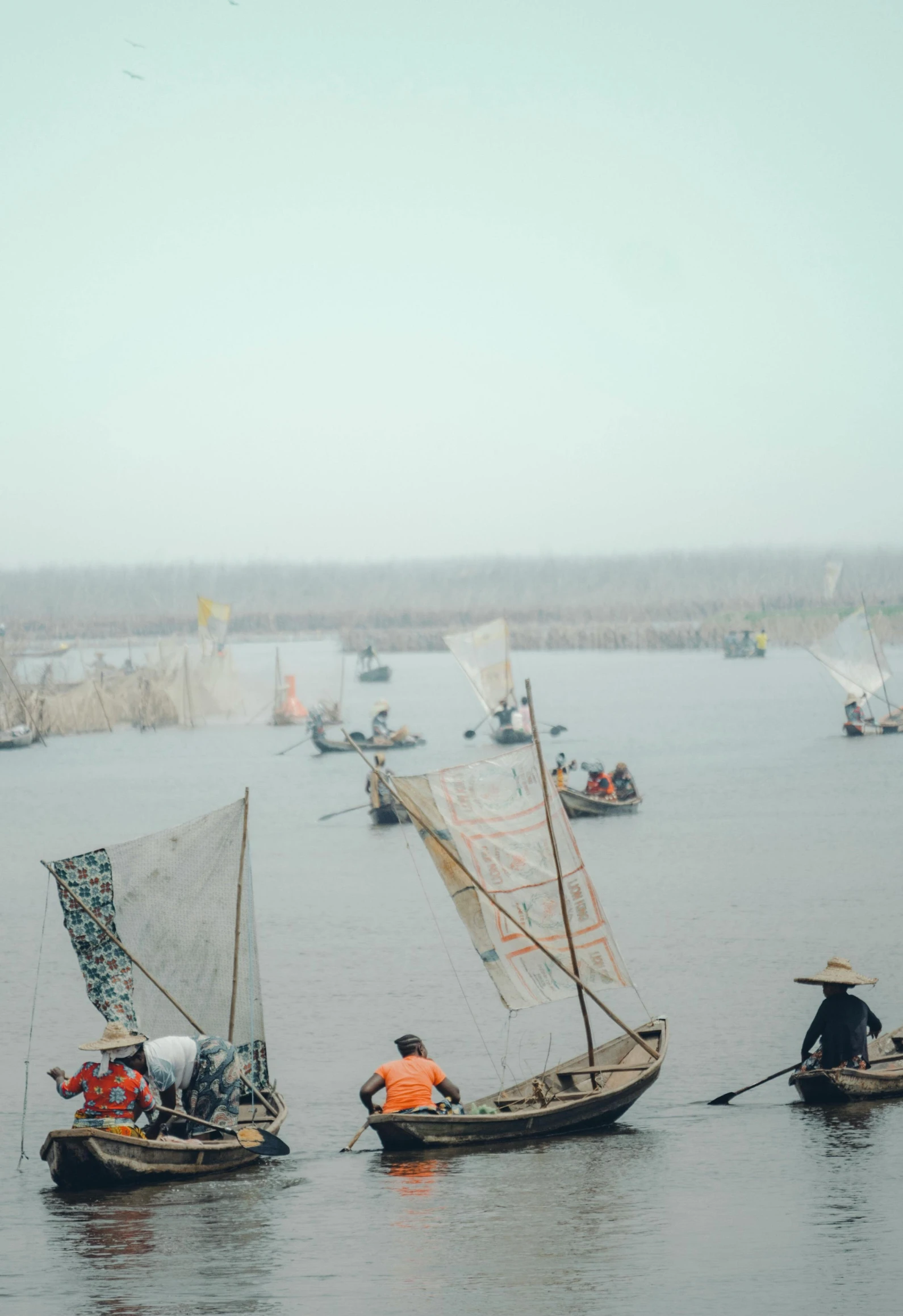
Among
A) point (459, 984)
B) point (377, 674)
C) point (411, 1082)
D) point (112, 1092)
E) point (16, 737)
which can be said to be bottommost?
point (459, 984)

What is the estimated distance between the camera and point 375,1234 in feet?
36.9

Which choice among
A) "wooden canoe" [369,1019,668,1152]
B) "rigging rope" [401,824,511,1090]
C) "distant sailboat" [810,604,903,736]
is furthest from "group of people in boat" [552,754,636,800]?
"wooden canoe" [369,1019,668,1152]

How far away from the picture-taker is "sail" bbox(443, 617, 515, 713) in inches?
1977

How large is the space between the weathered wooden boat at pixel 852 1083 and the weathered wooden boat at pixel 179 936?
4.62 metres

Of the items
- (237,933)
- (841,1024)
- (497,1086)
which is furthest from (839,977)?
(237,933)

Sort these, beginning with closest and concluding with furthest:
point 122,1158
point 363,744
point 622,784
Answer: point 122,1158 < point 622,784 < point 363,744

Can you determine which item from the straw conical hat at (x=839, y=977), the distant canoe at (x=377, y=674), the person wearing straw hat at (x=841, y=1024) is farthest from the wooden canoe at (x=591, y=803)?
the distant canoe at (x=377, y=674)

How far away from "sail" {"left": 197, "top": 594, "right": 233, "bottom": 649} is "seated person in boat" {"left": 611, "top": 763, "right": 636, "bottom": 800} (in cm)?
3730

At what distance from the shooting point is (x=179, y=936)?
13.6m

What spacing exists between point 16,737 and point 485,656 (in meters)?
21.1

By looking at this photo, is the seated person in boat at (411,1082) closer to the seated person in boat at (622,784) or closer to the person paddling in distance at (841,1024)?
the person paddling in distance at (841,1024)

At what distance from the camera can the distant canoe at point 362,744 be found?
176 feet

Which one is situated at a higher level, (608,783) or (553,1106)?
(608,783)

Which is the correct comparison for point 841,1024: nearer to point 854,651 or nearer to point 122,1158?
point 122,1158
